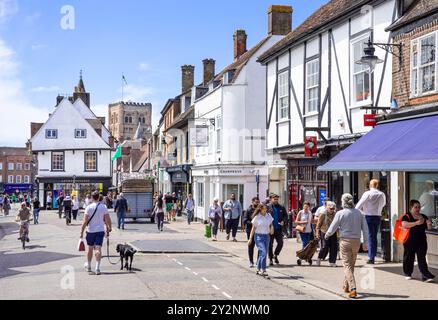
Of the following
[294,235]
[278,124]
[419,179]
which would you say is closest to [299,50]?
[278,124]

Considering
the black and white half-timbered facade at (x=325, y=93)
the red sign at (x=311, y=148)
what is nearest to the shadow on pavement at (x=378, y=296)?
the black and white half-timbered facade at (x=325, y=93)

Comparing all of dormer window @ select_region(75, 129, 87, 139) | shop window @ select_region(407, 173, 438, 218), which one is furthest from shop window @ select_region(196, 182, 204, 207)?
dormer window @ select_region(75, 129, 87, 139)

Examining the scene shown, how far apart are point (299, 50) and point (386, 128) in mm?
7089

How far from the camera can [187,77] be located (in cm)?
5084

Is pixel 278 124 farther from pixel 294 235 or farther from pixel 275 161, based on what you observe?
pixel 294 235

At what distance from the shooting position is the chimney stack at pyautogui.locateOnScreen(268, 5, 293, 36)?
32625 mm

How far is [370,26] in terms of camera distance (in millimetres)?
16766

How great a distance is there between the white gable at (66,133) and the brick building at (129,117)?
7698 centimetres

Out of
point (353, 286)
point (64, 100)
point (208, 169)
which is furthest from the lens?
point (64, 100)

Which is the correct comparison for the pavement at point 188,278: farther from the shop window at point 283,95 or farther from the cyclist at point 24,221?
the shop window at point 283,95

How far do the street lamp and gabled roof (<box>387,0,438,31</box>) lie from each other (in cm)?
47

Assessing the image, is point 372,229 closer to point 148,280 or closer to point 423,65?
point 423,65

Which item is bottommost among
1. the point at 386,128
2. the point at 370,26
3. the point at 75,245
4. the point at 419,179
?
the point at 75,245

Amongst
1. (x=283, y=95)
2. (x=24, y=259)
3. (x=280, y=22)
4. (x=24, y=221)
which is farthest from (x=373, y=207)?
(x=280, y=22)
